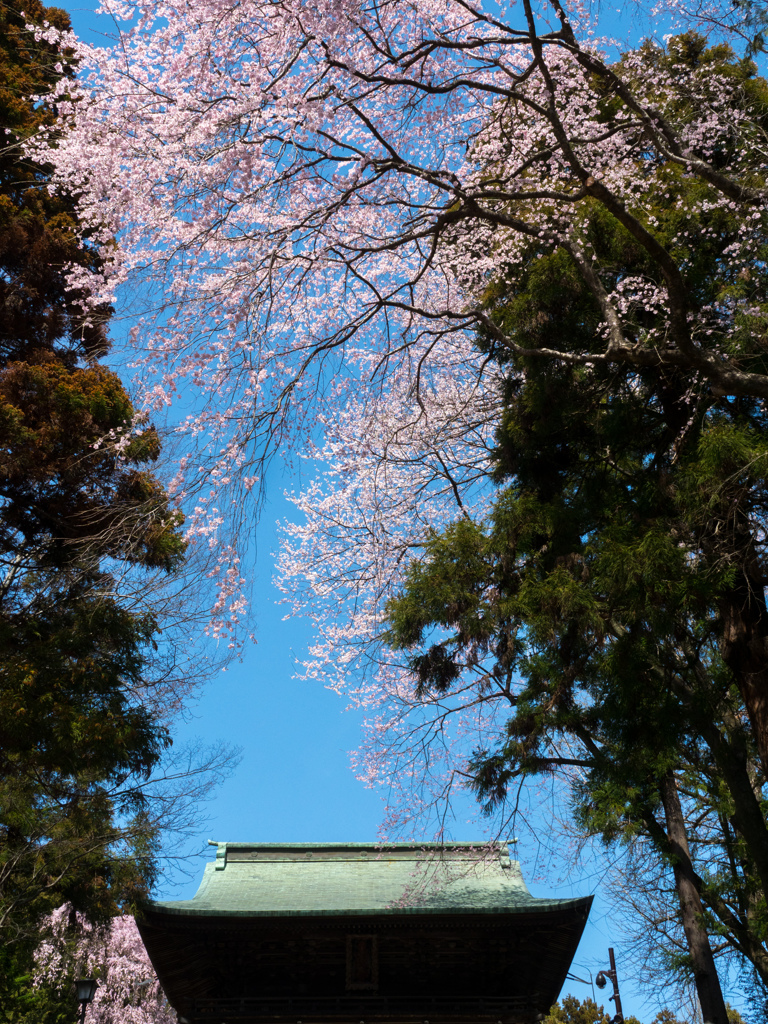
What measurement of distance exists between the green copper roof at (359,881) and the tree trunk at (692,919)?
184 cm

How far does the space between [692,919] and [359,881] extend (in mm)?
5220

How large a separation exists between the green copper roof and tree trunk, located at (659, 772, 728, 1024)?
1.84 meters

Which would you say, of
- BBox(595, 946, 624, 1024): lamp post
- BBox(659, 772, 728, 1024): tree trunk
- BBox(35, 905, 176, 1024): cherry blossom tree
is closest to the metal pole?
BBox(595, 946, 624, 1024): lamp post

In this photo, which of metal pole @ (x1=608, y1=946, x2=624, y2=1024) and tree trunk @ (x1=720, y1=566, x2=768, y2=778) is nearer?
tree trunk @ (x1=720, y1=566, x2=768, y2=778)

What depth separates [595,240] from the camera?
7.46 metres

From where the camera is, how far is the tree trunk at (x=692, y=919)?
7.70 m

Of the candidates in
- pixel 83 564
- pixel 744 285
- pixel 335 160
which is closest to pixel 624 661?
pixel 744 285

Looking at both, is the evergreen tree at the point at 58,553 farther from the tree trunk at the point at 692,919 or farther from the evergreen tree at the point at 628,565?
the tree trunk at the point at 692,919

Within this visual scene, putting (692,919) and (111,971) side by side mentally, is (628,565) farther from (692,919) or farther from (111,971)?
(111,971)

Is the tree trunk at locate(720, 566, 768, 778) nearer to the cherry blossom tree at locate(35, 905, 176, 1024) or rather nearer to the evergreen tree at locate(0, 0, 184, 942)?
the evergreen tree at locate(0, 0, 184, 942)

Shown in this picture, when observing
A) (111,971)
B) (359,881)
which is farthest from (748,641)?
(111,971)

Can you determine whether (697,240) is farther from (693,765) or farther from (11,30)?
(11,30)

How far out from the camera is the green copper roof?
32.5ft

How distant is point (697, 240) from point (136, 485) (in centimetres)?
588
